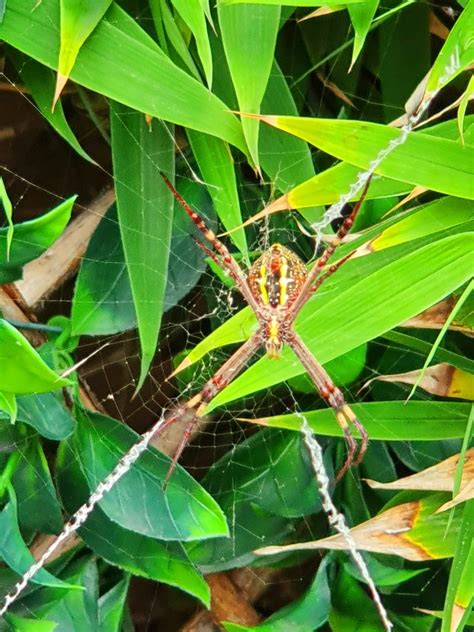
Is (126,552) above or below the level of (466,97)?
below

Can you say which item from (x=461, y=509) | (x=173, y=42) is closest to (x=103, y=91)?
(x=173, y=42)

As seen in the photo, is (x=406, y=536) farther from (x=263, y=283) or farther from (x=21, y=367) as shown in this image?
(x=21, y=367)

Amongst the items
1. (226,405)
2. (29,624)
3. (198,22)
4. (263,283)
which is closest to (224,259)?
(263,283)

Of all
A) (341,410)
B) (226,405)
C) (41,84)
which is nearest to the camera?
(41,84)

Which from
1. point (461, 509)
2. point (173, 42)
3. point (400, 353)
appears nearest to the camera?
point (173, 42)

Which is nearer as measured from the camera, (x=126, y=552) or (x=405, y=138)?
(x=405, y=138)

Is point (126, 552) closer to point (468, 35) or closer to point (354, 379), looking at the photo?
point (354, 379)

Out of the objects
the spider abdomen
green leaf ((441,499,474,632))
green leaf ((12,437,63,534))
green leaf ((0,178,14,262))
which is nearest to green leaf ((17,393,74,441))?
green leaf ((12,437,63,534))
